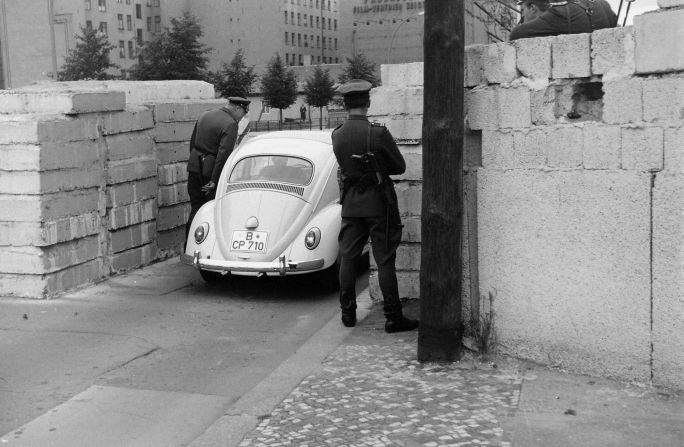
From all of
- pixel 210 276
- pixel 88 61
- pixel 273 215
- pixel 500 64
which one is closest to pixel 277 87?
pixel 88 61

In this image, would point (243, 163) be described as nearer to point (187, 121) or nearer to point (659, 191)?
point (187, 121)

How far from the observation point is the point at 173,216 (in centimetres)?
1235

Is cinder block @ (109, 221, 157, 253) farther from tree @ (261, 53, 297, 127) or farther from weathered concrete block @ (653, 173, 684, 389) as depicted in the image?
tree @ (261, 53, 297, 127)

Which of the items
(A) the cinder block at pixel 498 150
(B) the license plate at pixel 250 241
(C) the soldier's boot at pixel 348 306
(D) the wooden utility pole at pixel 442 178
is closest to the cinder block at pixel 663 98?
(A) the cinder block at pixel 498 150

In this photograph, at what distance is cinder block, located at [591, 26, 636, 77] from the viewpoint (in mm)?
6008

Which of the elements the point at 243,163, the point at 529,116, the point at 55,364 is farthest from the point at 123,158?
the point at 529,116

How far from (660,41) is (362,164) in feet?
9.07

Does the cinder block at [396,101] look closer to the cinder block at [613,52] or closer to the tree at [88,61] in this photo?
the cinder block at [613,52]

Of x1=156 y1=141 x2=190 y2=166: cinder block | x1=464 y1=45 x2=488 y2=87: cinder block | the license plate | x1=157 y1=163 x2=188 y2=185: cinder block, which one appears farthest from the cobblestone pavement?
x1=156 y1=141 x2=190 y2=166: cinder block

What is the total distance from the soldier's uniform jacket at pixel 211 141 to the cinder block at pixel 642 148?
20.5 ft

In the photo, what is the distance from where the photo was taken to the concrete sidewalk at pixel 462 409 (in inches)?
206

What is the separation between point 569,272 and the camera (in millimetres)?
6367

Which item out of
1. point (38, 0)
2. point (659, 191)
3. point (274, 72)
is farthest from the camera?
point (38, 0)

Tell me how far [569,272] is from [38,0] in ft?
336
